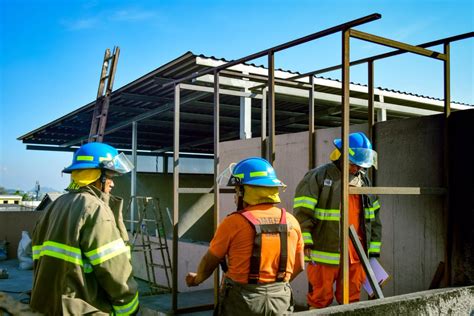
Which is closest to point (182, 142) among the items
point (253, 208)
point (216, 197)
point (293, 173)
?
point (293, 173)

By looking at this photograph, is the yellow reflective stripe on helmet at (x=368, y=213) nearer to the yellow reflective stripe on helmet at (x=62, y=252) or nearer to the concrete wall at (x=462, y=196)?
the concrete wall at (x=462, y=196)

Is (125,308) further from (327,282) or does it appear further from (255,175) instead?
(327,282)

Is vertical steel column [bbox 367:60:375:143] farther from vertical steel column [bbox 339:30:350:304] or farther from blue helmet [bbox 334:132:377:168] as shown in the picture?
vertical steel column [bbox 339:30:350:304]

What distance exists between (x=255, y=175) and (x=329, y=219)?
1273 millimetres

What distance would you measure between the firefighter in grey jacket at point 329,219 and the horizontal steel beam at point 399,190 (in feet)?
1.10

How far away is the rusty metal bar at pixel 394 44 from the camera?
12.0 feet

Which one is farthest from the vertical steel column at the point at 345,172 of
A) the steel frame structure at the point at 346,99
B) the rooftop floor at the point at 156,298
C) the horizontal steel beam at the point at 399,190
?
the rooftop floor at the point at 156,298

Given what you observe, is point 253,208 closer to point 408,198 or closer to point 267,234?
point 267,234

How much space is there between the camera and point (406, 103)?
11.5m

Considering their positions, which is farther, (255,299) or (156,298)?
(156,298)

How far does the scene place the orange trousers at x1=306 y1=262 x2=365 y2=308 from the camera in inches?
163

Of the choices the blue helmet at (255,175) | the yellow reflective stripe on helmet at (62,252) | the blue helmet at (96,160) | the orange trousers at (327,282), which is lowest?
the orange trousers at (327,282)

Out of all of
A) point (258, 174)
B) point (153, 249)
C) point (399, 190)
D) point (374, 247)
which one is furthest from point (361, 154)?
point (153, 249)

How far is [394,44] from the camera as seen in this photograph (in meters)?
3.97
